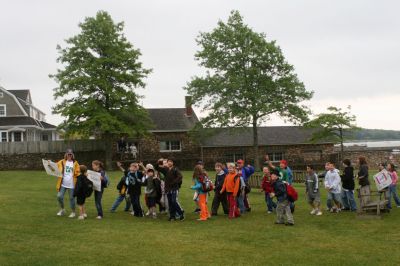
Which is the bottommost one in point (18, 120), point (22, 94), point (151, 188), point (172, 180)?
point (151, 188)

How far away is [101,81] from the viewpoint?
3916 cm

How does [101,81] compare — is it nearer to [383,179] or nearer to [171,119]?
[171,119]

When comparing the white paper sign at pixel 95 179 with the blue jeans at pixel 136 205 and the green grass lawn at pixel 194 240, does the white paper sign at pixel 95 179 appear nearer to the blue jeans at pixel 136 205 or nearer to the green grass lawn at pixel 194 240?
the green grass lawn at pixel 194 240

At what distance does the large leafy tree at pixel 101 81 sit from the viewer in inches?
1533

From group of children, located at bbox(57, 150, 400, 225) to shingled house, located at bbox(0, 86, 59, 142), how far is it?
3397 centimetres

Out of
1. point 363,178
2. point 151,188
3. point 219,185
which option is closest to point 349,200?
point 363,178

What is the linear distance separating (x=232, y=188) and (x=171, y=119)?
3411 cm

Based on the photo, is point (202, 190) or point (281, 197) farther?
point (202, 190)

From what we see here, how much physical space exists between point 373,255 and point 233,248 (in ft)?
9.61

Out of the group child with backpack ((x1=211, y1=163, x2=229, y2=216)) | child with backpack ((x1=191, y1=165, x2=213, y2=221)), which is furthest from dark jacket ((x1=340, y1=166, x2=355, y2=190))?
child with backpack ((x1=191, y1=165, x2=213, y2=221))

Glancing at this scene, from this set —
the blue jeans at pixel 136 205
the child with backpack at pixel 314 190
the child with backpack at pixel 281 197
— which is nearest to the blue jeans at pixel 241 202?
the child with backpack at pixel 314 190

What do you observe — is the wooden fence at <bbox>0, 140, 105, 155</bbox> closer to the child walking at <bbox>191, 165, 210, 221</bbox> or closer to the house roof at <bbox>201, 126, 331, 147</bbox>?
the house roof at <bbox>201, 126, 331, 147</bbox>

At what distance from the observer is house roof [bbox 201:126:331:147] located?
48.5m

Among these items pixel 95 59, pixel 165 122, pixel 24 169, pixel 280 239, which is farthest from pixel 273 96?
pixel 280 239
